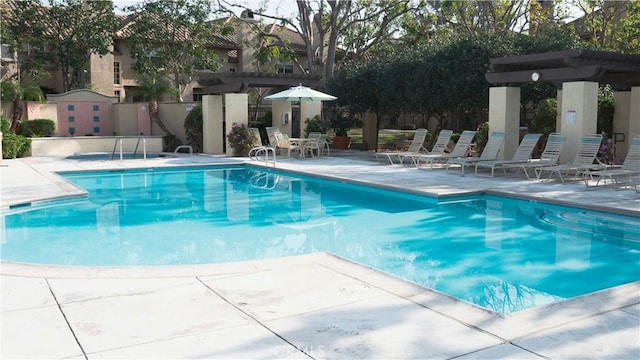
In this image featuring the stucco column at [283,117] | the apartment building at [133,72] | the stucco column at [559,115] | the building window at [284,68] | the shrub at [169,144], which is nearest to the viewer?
the stucco column at [559,115]

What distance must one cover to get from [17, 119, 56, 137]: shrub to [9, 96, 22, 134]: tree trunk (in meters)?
0.19

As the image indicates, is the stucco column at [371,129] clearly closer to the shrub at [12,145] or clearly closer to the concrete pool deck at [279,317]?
the shrub at [12,145]

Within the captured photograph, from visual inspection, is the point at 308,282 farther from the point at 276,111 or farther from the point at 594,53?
the point at 276,111

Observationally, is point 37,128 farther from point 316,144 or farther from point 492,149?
point 492,149

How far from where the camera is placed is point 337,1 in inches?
1082

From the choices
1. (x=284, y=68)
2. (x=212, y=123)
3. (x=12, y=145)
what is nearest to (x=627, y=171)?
(x=212, y=123)

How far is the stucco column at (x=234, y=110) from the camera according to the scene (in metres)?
21.6

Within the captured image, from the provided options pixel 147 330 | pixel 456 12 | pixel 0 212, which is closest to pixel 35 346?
pixel 147 330

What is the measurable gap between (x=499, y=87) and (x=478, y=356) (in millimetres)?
13897

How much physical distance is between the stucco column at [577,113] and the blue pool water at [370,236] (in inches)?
153

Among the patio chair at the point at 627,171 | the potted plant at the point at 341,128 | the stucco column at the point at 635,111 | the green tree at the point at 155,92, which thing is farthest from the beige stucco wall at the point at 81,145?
the stucco column at the point at 635,111

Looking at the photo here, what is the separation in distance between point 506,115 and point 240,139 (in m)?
9.21

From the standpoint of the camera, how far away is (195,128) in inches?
922

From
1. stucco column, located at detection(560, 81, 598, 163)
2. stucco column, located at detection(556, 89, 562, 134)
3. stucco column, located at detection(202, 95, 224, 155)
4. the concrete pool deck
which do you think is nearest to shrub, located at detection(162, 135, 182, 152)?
stucco column, located at detection(202, 95, 224, 155)
